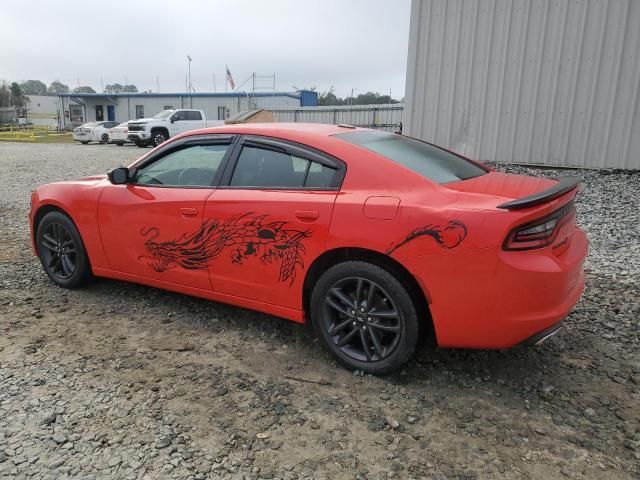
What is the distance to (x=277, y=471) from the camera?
223 cm

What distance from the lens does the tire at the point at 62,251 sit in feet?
14.3

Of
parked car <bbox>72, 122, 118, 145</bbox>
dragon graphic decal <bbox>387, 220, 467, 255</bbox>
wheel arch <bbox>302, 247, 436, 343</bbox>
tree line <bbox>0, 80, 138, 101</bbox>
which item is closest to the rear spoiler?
dragon graphic decal <bbox>387, 220, 467, 255</bbox>

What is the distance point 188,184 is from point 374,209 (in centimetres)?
158

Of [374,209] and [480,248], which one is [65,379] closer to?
[374,209]

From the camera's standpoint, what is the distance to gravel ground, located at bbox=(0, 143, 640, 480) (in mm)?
2285

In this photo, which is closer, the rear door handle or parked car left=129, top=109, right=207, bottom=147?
the rear door handle

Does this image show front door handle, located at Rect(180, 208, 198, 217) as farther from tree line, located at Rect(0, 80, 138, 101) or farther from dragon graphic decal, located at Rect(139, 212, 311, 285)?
tree line, located at Rect(0, 80, 138, 101)

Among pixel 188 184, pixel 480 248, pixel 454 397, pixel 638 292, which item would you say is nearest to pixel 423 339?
pixel 454 397

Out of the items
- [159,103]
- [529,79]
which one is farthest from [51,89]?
[529,79]

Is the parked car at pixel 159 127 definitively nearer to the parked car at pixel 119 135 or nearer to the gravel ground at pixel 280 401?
the parked car at pixel 119 135

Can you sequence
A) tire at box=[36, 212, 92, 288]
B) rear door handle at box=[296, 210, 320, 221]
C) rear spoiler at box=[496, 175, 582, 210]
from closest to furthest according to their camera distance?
rear spoiler at box=[496, 175, 582, 210] → rear door handle at box=[296, 210, 320, 221] → tire at box=[36, 212, 92, 288]

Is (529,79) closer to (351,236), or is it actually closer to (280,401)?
(351,236)

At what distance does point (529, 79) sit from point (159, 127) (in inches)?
727

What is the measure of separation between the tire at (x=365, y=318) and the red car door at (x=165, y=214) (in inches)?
39.6
